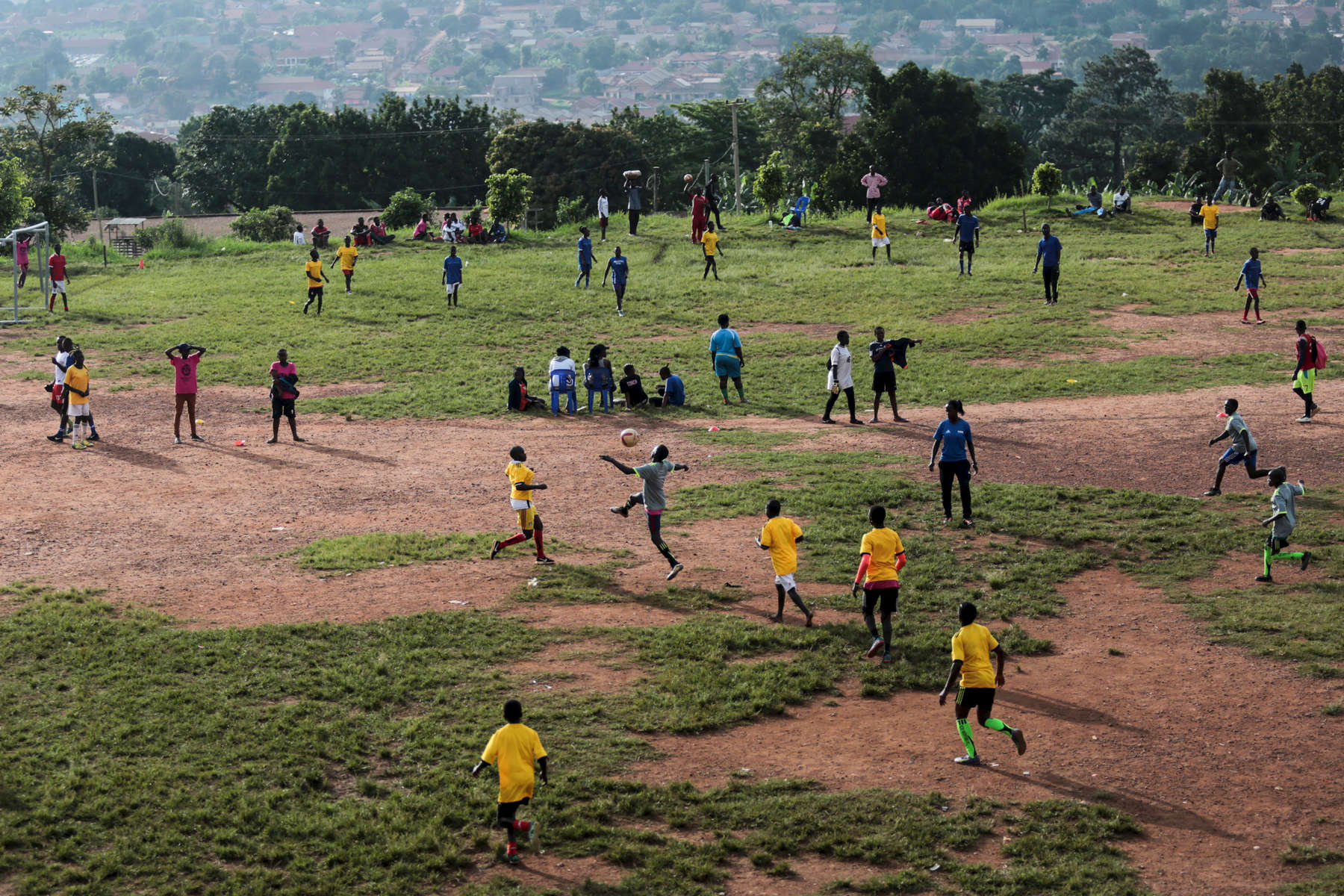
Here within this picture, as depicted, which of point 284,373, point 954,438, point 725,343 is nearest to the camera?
point 954,438

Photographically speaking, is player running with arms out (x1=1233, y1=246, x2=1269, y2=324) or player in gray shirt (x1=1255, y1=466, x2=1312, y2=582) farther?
player running with arms out (x1=1233, y1=246, x2=1269, y2=324)

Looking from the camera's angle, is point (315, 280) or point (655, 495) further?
point (315, 280)

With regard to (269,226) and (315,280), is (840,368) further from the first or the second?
(269,226)

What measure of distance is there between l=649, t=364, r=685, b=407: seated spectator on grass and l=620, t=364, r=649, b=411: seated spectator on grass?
259 mm

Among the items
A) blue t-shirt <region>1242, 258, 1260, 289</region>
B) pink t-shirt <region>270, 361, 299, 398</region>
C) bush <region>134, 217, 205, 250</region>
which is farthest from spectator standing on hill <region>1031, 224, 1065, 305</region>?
bush <region>134, 217, 205, 250</region>

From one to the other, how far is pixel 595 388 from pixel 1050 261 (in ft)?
41.1

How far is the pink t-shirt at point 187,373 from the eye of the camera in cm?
2394

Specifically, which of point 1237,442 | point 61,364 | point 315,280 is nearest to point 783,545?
point 1237,442

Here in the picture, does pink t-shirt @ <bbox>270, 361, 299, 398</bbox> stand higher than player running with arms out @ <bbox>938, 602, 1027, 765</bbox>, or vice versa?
pink t-shirt @ <bbox>270, 361, 299, 398</bbox>

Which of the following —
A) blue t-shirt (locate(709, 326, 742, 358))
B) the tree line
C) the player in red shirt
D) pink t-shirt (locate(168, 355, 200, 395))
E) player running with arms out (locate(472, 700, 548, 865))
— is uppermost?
the tree line

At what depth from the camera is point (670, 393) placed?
25844 millimetres

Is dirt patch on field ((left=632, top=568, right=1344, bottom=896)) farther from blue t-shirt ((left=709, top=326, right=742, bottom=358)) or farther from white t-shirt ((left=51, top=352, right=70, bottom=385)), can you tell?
white t-shirt ((left=51, top=352, right=70, bottom=385))

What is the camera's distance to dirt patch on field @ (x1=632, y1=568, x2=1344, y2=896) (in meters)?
11.1

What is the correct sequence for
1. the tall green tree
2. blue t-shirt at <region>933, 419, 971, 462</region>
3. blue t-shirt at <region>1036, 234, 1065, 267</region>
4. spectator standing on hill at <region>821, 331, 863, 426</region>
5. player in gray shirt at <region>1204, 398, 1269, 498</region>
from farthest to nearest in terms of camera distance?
1. the tall green tree
2. blue t-shirt at <region>1036, 234, 1065, 267</region>
3. spectator standing on hill at <region>821, 331, 863, 426</region>
4. player in gray shirt at <region>1204, 398, 1269, 498</region>
5. blue t-shirt at <region>933, 419, 971, 462</region>
